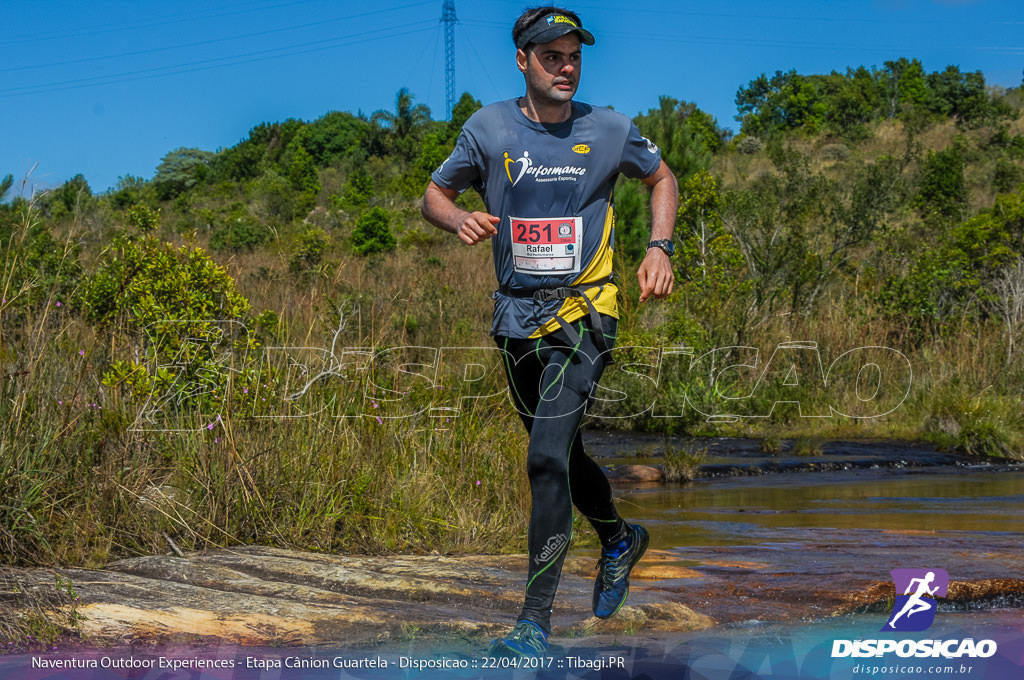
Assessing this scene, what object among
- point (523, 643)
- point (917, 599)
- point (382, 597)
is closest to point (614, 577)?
point (523, 643)

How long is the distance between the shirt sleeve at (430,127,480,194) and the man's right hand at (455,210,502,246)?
0.39 meters

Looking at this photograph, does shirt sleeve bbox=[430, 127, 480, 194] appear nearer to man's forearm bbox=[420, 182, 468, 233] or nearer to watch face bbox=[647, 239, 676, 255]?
man's forearm bbox=[420, 182, 468, 233]

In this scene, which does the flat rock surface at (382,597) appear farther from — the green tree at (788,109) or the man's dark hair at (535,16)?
the green tree at (788,109)

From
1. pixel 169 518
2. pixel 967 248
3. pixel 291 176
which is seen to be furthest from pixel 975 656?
pixel 291 176

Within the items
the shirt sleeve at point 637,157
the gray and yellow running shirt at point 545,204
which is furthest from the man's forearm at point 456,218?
the shirt sleeve at point 637,157

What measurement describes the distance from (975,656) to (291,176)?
45.8 meters

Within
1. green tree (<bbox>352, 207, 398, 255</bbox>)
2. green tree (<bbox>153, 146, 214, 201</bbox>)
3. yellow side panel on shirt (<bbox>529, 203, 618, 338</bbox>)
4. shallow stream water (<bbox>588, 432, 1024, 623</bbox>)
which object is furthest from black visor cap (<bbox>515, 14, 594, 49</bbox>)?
green tree (<bbox>153, 146, 214, 201</bbox>)

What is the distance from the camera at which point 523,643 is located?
145 inches

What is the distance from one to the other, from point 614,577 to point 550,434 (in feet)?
2.77

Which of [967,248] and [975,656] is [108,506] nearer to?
[975,656]

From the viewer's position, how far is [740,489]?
10.0 meters

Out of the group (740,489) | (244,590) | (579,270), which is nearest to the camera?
(579,270)

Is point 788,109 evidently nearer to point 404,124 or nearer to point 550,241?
point 404,124

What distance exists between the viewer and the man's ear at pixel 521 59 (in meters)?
4.22
